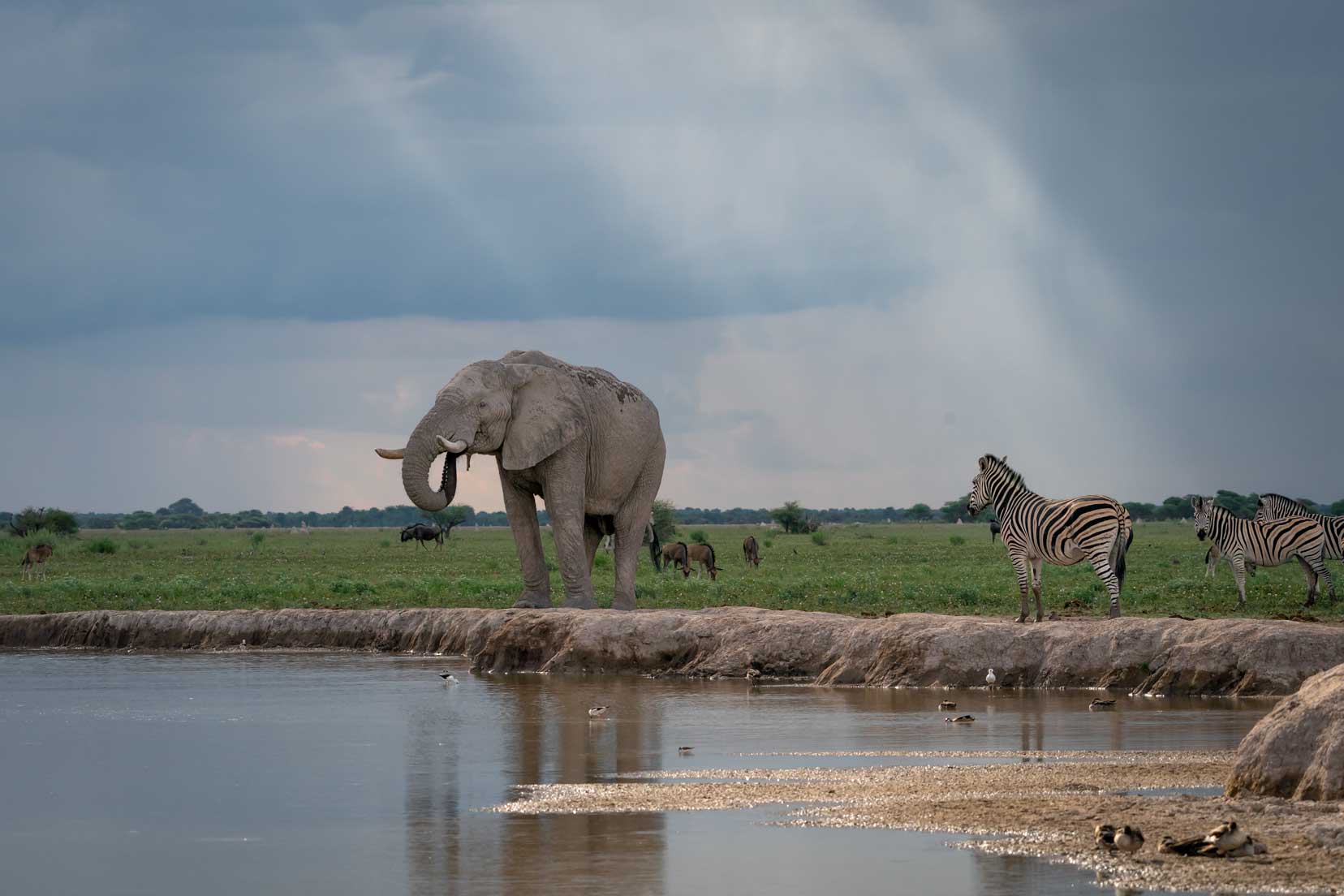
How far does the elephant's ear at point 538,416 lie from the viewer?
2058cm

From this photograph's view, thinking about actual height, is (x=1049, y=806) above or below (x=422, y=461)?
below

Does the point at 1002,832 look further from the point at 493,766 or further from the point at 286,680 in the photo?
the point at 286,680

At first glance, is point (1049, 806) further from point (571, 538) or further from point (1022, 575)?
point (571, 538)

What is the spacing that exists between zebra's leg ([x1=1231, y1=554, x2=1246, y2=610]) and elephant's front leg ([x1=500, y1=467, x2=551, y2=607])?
9316 mm

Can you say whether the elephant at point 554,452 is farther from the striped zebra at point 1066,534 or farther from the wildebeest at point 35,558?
the wildebeest at point 35,558

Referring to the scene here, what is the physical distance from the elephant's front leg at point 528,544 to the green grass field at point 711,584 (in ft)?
8.20

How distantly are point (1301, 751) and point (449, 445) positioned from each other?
1266cm

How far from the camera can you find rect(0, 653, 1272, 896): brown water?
8070 mm

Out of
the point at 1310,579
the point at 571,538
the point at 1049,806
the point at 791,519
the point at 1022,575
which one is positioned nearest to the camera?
the point at 1049,806

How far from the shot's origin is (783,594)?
26.7 metres

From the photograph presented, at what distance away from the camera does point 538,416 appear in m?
20.7

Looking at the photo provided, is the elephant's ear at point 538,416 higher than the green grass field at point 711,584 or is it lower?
higher

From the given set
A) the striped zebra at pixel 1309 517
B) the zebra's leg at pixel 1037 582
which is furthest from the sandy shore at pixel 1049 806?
the striped zebra at pixel 1309 517

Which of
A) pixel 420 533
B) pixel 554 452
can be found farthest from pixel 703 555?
pixel 420 533
